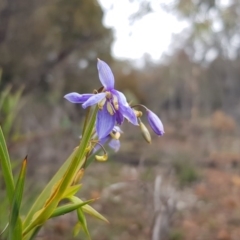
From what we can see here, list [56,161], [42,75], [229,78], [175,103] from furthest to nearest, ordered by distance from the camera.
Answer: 1. [175,103]
2. [229,78]
3. [42,75]
4. [56,161]

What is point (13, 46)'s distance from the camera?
6.83 m

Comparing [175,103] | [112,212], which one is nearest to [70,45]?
[112,212]

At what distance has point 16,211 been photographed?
0.93 metres

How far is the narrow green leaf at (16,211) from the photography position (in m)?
0.92

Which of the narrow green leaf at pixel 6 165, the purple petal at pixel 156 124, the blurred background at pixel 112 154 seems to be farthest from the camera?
the blurred background at pixel 112 154

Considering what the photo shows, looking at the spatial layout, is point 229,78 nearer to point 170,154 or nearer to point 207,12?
point 170,154

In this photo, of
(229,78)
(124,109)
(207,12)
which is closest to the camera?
(124,109)

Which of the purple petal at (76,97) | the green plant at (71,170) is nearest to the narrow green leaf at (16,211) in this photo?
the green plant at (71,170)

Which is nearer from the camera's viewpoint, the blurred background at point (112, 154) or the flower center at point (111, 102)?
the flower center at point (111, 102)

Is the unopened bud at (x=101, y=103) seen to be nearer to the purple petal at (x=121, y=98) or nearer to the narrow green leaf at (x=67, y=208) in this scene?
the purple petal at (x=121, y=98)

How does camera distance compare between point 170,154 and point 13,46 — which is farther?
point 170,154

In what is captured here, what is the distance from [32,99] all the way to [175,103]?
12.9m

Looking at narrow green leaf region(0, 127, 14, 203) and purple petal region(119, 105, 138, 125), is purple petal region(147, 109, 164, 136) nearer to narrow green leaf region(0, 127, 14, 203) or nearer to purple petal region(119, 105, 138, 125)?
purple petal region(119, 105, 138, 125)

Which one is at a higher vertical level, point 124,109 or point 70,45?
point 70,45
